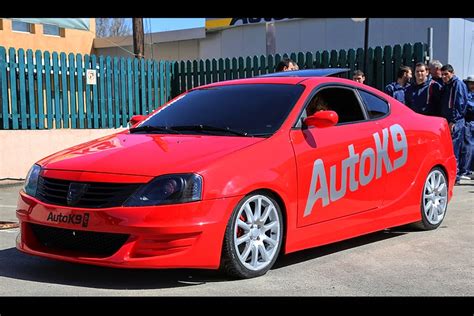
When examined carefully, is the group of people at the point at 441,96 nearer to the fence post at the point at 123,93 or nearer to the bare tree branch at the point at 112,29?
the fence post at the point at 123,93

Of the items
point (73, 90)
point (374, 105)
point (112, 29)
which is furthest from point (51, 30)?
point (112, 29)

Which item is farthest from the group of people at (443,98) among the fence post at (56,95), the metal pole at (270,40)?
the fence post at (56,95)

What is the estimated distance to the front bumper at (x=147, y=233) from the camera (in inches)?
162

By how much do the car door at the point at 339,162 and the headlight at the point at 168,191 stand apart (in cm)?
101

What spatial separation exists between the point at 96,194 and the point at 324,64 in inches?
330

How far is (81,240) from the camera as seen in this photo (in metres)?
4.31

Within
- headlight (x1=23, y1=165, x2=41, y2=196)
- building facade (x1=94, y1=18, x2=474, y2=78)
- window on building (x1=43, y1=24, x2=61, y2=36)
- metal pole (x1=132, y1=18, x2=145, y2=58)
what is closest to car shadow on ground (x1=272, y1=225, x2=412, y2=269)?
headlight (x1=23, y1=165, x2=41, y2=196)

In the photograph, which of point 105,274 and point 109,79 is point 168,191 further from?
point 109,79
